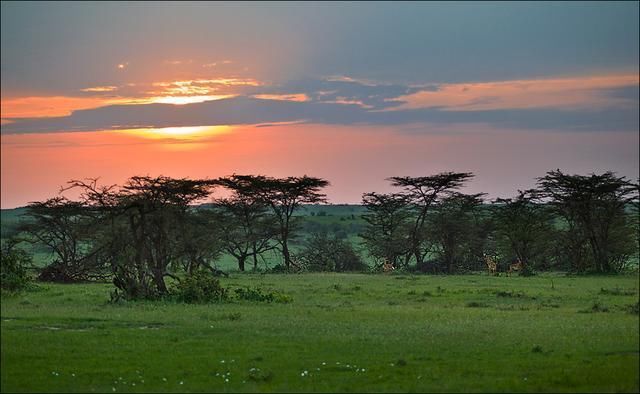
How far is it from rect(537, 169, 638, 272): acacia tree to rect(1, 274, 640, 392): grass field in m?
22.0

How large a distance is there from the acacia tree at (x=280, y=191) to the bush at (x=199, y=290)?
1152 inches

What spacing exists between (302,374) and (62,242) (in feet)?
114

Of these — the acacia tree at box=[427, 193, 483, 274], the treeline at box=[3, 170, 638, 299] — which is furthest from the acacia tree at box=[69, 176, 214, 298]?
the acacia tree at box=[427, 193, 483, 274]

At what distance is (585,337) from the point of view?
19719mm

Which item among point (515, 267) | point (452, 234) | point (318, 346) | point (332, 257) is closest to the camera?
point (318, 346)

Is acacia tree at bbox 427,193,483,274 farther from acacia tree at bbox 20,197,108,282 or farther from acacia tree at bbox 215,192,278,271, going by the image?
acacia tree at bbox 20,197,108,282

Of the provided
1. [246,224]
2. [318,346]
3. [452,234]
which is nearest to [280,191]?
[246,224]

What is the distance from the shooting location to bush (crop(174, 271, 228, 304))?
29375 millimetres

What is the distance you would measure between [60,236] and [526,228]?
93.3ft

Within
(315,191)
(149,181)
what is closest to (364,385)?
(149,181)

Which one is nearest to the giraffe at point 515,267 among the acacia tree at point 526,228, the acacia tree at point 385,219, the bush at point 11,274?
the acacia tree at point 526,228

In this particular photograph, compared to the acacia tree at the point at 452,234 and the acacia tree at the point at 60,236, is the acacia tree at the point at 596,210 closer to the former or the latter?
the acacia tree at the point at 452,234

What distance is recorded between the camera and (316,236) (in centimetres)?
6353

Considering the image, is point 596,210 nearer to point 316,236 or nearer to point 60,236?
point 316,236
